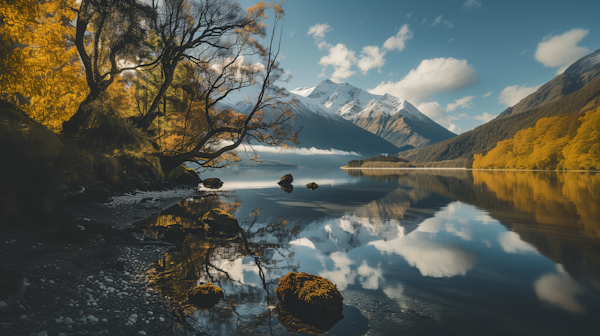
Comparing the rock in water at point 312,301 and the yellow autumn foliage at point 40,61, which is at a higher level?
the yellow autumn foliage at point 40,61

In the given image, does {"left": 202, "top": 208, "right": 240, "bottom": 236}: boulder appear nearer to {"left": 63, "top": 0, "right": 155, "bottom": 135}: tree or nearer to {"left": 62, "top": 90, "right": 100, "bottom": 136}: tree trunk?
{"left": 62, "top": 90, "right": 100, "bottom": 136}: tree trunk

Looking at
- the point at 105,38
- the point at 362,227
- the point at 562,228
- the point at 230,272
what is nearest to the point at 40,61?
the point at 105,38

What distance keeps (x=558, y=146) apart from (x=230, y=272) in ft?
324

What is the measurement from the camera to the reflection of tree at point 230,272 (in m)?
6.02

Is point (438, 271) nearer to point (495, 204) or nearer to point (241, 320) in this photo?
point (241, 320)

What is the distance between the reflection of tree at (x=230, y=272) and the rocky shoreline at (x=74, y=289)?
46 cm

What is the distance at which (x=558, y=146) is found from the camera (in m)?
73.8

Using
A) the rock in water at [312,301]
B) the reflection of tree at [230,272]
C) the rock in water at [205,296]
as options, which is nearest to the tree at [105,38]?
the reflection of tree at [230,272]

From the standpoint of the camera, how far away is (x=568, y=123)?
78.1m

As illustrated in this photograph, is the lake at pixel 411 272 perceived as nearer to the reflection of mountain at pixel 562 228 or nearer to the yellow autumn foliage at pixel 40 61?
the reflection of mountain at pixel 562 228

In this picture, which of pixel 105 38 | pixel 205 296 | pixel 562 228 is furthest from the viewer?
pixel 105 38

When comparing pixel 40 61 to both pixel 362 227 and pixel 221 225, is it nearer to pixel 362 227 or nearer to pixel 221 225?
pixel 221 225

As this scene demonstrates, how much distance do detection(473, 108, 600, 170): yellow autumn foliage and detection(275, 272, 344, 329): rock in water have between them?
8653 centimetres

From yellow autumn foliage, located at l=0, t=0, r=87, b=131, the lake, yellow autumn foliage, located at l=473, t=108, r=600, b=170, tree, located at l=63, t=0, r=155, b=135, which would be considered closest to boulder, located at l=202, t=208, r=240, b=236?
the lake
